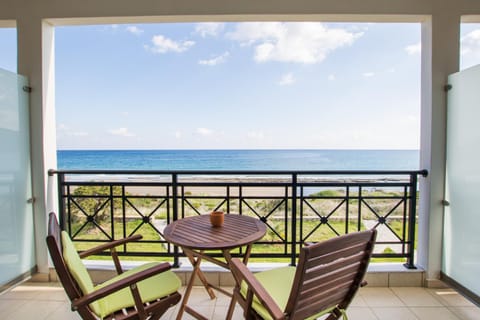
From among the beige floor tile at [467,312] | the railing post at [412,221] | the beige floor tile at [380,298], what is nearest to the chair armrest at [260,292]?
the beige floor tile at [380,298]

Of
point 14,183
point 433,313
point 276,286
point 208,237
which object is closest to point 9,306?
point 14,183

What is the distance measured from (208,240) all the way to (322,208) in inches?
292

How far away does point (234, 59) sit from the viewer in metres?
14.0

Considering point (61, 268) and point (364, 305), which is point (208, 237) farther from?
point (364, 305)

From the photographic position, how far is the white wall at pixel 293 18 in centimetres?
201

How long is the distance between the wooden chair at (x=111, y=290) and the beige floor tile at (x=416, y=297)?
1.96 meters

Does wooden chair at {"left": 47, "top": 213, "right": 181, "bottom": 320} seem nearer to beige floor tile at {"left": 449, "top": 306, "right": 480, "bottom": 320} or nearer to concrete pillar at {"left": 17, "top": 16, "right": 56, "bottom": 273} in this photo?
concrete pillar at {"left": 17, "top": 16, "right": 56, "bottom": 273}

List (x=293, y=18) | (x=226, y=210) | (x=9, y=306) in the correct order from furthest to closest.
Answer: (x=226, y=210)
(x=293, y=18)
(x=9, y=306)

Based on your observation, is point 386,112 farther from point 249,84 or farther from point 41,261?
point 41,261

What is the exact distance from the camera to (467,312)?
5.74 feet

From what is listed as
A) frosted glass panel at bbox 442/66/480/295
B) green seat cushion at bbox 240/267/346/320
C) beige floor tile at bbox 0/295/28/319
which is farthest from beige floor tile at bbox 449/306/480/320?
beige floor tile at bbox 0/295/28/319

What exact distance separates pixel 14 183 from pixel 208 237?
190cm

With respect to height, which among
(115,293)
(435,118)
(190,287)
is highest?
(435,118)

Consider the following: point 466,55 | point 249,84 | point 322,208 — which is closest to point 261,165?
point 249,84
